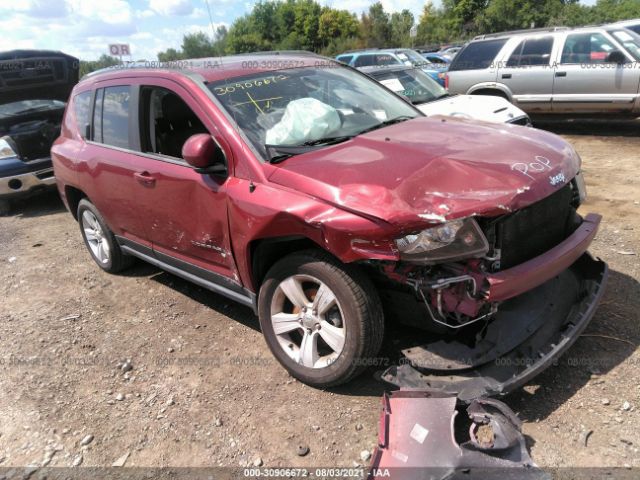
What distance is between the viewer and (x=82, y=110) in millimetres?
4625

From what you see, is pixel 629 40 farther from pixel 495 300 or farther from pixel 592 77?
pixel 495 300

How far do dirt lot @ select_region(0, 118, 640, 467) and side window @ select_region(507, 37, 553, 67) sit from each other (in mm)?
5487

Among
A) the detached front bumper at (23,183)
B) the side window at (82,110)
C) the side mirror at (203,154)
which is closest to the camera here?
the side mirror at (203,154)

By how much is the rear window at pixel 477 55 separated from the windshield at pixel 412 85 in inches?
89.7

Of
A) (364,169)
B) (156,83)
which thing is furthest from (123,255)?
(364,169)

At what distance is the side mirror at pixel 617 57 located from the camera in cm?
825

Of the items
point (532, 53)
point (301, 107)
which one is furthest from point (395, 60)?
point (301, 107)

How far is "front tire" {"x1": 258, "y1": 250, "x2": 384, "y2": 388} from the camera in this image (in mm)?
2633

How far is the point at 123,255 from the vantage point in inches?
189

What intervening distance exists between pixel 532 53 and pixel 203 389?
29.2 feet

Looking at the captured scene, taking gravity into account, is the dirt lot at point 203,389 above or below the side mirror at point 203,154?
below

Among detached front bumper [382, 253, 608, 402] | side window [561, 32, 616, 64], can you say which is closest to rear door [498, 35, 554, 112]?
side window [561, 32, 616, 64]

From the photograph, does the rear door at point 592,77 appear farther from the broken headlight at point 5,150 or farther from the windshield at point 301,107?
the broken headlight at point 5,150

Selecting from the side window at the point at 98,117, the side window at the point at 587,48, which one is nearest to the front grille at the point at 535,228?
the side window at the point at 98,117
